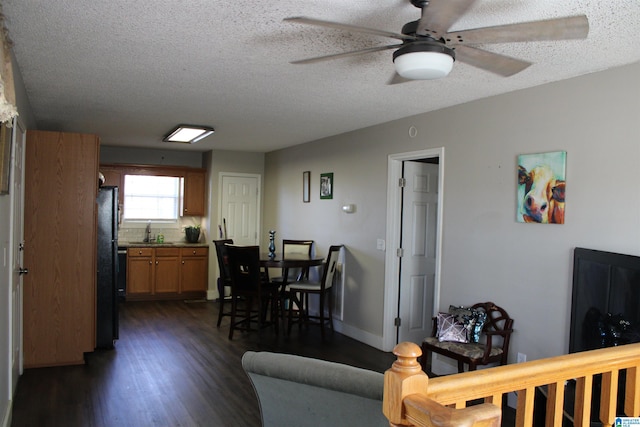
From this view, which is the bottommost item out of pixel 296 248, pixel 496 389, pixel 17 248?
pixel 296 248

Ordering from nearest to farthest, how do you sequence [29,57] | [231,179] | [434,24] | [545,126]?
[434,24]
[29,57]
[545,126]
[231,179]

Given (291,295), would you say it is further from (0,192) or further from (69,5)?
(69,5)

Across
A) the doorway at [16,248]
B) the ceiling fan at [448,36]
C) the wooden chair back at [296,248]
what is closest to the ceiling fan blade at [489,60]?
the ceiling fan at [448,36]

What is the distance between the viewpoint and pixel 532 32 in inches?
73.2

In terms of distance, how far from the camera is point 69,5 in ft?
7.33

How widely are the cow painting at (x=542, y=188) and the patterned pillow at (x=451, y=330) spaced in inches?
35.8

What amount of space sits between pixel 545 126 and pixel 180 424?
10.4 feet

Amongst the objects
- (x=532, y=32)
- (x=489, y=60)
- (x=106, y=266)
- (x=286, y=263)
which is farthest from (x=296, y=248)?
(x=532, y=32)

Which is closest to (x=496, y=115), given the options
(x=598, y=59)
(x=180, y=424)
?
(x=598, y=59)

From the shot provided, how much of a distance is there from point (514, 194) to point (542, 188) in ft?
0.82

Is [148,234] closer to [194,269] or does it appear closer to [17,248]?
[194,269]

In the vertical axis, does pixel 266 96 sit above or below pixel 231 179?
above

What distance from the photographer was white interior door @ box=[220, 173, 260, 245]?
776cm

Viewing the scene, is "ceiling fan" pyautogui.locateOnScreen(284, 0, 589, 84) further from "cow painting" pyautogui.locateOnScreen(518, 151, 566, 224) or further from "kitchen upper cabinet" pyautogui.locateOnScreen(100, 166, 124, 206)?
"kitchen upper cabinet" pyautogui.locateOnScreen(100, 166, 124, 206)
